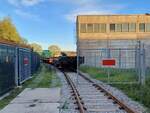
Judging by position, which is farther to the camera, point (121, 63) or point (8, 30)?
point (8, 30)

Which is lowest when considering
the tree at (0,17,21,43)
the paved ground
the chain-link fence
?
the paved ground

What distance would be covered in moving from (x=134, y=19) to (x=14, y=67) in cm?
7437

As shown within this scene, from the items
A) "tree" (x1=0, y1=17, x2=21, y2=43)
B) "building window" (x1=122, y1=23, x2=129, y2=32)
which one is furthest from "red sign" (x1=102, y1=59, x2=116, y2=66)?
"building window" (x1=122, y1=23, x2=129, y2=32)

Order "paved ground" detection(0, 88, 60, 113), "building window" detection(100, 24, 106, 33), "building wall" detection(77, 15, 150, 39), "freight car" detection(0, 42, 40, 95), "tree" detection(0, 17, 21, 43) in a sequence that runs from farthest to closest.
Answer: "building window" detection(100, 24, 106, 33)
"building wall" detection(77, 15, 150, 39)
"tree" detection(0, 17, 21, 43)
"freight car" detection(0, 42, 40, 95)
"paved ground" detection(0, 88, 60, 113)

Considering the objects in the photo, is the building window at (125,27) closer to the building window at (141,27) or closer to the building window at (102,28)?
the building window at (141,27)

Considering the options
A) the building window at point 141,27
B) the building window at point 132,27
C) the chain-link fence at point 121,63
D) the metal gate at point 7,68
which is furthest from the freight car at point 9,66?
the building window at point 141,27

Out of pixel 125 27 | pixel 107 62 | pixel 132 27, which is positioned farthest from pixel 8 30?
pixel 107 62

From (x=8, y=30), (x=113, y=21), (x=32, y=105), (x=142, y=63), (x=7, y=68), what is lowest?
(x=32, y=105)

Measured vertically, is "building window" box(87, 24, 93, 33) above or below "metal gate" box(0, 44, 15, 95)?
above

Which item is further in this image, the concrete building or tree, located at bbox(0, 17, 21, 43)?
the concrete building

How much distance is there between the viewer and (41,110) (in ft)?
42.6

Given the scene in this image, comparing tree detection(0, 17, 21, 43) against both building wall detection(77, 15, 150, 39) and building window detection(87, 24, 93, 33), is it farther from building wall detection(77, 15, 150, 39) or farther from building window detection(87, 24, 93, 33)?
building window detection(87, 24, 93, 33)

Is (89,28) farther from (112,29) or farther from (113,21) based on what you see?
(113,21)

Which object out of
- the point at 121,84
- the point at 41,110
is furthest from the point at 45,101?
the point at 121,84
